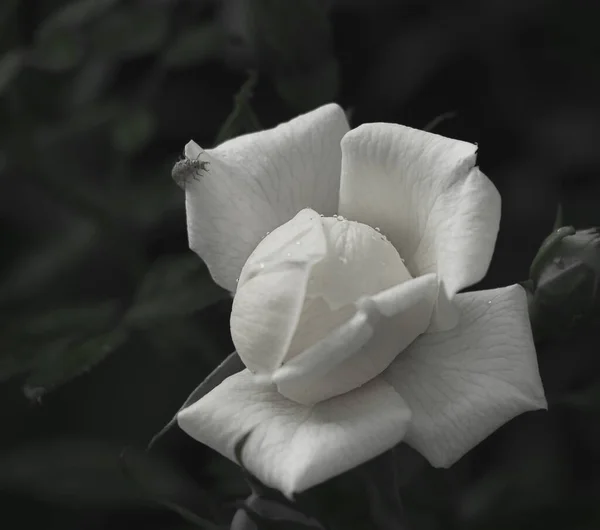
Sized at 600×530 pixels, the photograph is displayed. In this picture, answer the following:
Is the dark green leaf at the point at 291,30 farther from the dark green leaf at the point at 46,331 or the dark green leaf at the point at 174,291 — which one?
the dark green leaf at the point at 46,331

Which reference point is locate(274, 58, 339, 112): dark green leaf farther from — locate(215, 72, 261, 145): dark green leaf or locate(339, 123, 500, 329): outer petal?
locate(339, 123, 500, 329): outer petal

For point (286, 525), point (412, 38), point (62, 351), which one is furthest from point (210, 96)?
point (286, 525)

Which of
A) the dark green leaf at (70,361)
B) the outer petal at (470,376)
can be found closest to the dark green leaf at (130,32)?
the dark green leaf at (70,361)

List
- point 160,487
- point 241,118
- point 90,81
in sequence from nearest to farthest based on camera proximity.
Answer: point 241,118
point 160,487
point 90,81

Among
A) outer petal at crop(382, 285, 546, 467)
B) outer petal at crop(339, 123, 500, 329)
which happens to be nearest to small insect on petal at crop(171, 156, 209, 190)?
outer petal at crop(339, 123, 500, 329)

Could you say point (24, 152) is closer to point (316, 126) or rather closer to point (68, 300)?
point (68, 300)

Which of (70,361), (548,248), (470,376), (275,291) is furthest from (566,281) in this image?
(70,361)

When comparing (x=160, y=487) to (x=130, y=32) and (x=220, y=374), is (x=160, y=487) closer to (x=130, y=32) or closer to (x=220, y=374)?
(x=220, y=374)
